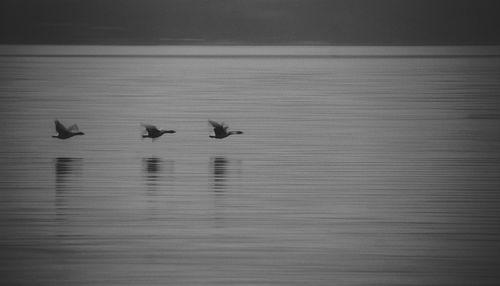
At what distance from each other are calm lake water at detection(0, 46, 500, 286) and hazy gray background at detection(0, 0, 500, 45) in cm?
8858

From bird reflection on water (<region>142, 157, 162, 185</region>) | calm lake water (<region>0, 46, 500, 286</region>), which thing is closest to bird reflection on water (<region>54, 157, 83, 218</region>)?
calm lake water (<region>0, 46, 500, 286</region>)

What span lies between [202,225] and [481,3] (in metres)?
129

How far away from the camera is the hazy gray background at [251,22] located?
4530 inches

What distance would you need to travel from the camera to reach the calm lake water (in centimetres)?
764

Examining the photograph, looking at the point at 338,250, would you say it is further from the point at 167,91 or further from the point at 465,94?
the point at 167,91

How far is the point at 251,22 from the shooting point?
126m

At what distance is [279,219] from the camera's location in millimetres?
9273

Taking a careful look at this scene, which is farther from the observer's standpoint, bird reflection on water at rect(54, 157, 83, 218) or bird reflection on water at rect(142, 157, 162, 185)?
bird reflection on water at rect(142, 157, 162, 185)

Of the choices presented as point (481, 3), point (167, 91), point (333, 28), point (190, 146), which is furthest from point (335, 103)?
point (481, 3)

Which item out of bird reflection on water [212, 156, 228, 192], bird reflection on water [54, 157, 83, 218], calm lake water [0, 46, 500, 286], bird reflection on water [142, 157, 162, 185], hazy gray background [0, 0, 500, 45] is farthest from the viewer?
hazy gray background [0, 0, 500, 45]

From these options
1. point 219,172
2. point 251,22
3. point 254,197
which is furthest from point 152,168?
point 251,22

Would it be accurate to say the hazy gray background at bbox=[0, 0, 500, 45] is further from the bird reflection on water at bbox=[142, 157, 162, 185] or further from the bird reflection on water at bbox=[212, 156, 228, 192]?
the bird reflection on water at bbox=[142, 157, 162, 185]

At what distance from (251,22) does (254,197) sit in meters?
117

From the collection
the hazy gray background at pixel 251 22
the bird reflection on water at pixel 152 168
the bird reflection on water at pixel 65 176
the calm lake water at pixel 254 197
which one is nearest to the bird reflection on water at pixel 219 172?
the calm lake water at pixel 254 197
